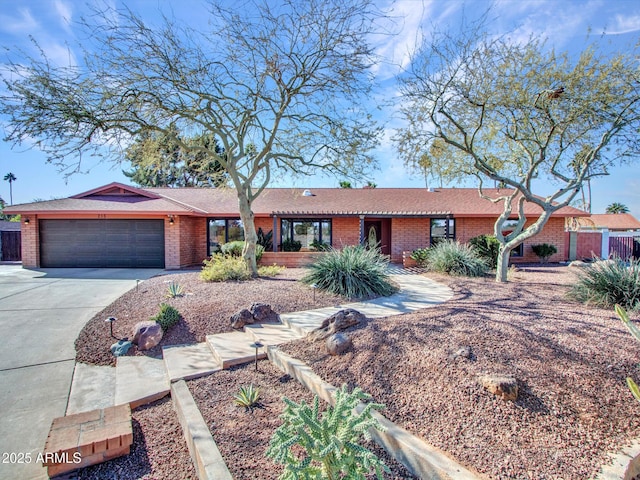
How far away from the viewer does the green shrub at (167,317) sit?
598cm

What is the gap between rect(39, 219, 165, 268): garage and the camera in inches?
582

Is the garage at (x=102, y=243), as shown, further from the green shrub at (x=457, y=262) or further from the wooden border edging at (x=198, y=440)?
the wooden border edging at (x=198, y=440)

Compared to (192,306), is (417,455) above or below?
below

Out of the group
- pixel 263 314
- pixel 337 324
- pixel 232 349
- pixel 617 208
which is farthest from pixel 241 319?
pixel 617 208

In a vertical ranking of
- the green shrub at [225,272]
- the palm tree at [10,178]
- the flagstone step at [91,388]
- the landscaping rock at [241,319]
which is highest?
the palm tree at [10,178]

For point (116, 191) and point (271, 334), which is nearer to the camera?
point (271, 334)

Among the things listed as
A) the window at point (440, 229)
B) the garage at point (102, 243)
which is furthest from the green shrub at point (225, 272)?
the window at point (440, 229)

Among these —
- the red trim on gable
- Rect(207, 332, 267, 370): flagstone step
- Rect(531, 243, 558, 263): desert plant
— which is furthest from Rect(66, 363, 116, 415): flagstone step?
Rect(531, 243, 558, 263): desert plant

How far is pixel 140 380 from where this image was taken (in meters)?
4.47

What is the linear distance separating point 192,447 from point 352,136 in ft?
30.8

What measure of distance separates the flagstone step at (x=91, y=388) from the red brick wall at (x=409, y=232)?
46.2 ft

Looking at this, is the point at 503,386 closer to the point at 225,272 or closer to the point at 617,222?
the point at 225,272

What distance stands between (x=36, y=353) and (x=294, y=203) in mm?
13351

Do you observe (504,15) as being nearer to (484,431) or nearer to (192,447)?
(484,431)
